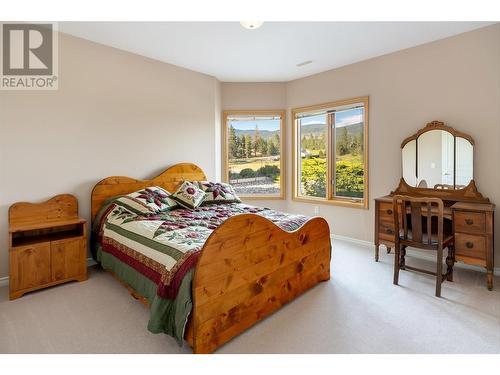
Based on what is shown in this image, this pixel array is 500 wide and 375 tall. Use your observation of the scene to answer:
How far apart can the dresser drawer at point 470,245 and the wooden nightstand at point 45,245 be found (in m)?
3.61

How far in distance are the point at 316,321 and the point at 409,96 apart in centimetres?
292

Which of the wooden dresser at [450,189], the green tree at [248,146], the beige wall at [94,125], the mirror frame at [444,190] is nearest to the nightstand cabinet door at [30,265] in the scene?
the beige wall at [94,125]

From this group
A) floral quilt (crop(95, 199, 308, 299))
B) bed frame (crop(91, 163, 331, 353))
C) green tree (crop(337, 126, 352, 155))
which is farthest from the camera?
green tree (crop(337, 126, 352, 155))

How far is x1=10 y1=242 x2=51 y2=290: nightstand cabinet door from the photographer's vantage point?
2.49m

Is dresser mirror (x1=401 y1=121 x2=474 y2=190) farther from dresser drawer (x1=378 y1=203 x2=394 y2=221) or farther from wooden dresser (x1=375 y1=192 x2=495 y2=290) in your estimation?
dresser drawer (x1=378 y1=203 x2=394 y2=221)

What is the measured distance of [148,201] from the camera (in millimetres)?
3137

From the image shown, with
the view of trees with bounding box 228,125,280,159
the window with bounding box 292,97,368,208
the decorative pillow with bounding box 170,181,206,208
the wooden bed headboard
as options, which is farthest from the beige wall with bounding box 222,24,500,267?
the decorative pillow with bounding box 170,181,206,208

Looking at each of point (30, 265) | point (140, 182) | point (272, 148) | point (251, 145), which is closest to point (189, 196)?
point (140, 182)

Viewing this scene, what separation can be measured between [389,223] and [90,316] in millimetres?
3046

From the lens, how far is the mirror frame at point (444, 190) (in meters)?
3.10

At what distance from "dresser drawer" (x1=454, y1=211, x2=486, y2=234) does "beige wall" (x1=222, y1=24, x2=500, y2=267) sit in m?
0.58

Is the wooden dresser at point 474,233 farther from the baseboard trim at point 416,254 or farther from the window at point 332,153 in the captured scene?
the window at point 332,153

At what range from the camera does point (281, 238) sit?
7.48 feet
